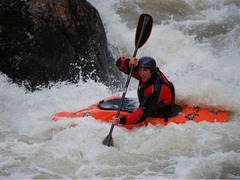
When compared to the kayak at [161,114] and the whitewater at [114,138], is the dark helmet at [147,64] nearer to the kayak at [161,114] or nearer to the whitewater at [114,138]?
the kayak at [161,114]

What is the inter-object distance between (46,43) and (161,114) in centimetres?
292

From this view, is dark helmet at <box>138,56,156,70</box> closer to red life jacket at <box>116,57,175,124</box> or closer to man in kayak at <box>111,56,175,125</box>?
man in kayak at <box>111,56,175,125</box>

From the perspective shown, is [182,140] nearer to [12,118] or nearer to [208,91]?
[208,91]

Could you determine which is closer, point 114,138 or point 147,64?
point 147,64

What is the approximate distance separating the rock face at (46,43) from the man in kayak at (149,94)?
236 centimetres

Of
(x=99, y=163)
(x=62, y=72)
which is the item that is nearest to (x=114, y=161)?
(x=99, y=163)

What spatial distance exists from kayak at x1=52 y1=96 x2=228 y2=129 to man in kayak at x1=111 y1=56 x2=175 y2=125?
0.36 feet

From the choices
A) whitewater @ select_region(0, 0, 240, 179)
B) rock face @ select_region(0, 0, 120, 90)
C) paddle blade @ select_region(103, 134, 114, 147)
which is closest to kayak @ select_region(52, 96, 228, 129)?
whitewater @ select_region(0, 0, 240, 179)

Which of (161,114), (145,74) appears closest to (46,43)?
(145,74)

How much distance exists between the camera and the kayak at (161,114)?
5531 mm

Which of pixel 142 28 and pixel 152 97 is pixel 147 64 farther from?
pixel 142 28

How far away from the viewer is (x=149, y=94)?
17.2ft

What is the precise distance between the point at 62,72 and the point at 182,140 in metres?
3.13

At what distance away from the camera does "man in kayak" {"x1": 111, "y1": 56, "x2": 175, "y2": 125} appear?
5211mm
